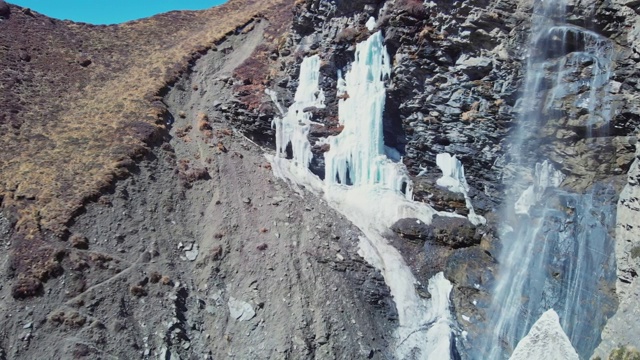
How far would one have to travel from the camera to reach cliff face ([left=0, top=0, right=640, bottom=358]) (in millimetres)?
16781

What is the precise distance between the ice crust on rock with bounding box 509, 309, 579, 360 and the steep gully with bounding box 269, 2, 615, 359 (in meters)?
0.26

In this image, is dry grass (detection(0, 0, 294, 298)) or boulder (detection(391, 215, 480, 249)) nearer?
dry grass (detection(0, 0, 294, 298))

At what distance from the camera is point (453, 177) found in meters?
22.2

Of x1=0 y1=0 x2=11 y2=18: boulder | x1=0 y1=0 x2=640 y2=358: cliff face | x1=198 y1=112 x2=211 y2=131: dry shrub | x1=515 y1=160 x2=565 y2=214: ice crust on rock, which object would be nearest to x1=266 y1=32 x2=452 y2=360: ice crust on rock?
x1=0 y1=0 x2=640 y2=358: cliff face

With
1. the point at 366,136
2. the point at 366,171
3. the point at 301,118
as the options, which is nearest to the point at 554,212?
the point at 366,171

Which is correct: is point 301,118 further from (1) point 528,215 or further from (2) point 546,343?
(2) point 546,343

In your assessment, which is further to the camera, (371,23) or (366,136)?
(371,23)

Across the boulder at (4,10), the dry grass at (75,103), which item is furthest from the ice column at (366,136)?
the boulder at (4,10)

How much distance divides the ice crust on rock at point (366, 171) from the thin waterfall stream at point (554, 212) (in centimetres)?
290

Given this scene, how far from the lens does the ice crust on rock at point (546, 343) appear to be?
16.5m

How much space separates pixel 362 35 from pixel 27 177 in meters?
16.0

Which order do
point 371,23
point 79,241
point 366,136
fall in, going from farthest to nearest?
point 371,23
point 366,136
point 79,241

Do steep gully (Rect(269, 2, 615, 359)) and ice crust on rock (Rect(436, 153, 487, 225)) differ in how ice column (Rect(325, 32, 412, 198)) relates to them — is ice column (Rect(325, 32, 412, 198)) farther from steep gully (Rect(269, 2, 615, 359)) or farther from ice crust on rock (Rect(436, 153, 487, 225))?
ice crust on rock (Rect(436, 153, 487, 225))

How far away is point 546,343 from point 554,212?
5.01 metres
